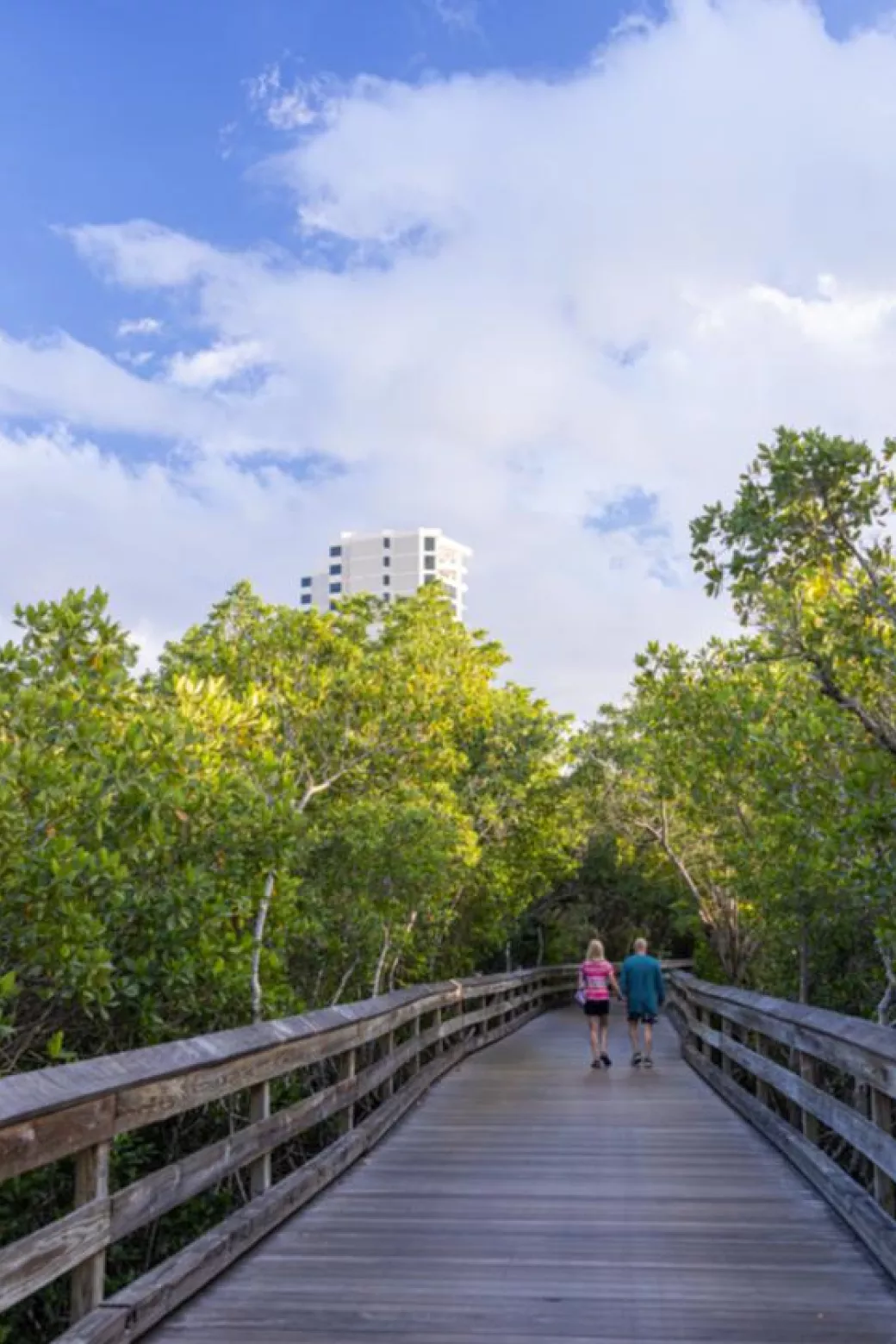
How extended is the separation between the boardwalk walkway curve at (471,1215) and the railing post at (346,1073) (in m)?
0.02

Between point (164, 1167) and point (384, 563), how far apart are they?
15463cm

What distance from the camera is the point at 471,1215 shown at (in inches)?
285

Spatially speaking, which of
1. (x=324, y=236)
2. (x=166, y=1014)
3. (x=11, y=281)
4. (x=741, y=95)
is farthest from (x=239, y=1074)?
(x=324, y=236)

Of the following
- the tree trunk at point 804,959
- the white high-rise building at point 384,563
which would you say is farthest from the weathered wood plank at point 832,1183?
the white high-rise building at point 384,563

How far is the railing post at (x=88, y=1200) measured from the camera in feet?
15.1

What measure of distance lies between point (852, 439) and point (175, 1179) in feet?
23.2

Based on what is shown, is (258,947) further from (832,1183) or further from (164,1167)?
(164,1167)

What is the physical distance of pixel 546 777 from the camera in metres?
29.1

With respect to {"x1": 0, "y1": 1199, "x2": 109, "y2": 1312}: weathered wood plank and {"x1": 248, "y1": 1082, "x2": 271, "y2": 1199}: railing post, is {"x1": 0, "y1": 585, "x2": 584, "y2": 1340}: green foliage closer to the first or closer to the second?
{"x1": 248, "y1": 1082, "x2": 271, "y2": 1199}: railing post

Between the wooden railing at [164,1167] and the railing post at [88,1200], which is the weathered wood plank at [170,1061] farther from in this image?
the railing post at [88,1200]

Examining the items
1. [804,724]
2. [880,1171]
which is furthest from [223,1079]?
[804,724]

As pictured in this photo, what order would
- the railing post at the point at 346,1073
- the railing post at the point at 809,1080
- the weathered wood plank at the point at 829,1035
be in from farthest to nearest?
the railing post at the point at 346,1073 < the railing post at the point at 809,1080 < the weathered wood plank at the point at 829,1035

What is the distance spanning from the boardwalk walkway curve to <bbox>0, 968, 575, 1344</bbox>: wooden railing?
0.5 inches

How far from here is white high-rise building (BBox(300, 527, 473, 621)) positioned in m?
158
